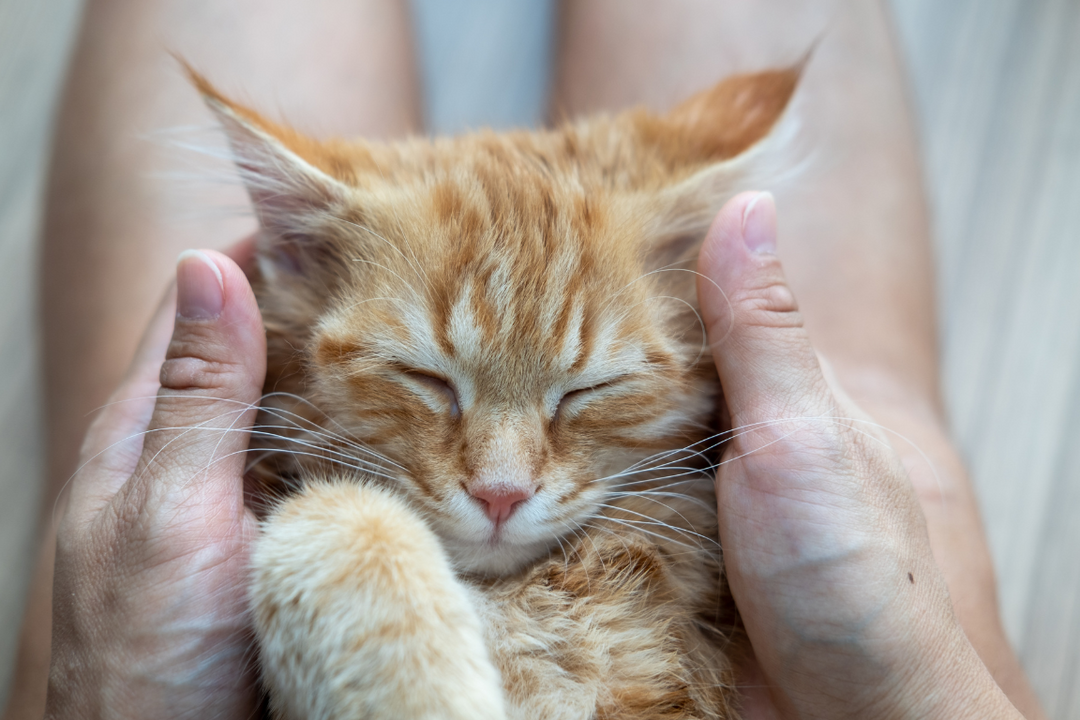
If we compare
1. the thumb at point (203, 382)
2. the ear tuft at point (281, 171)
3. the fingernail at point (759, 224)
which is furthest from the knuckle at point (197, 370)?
the fingernail at point (759, 224)

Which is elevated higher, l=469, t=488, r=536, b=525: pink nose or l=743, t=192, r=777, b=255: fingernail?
l=743, t=192, r=777, b=255: fingernail

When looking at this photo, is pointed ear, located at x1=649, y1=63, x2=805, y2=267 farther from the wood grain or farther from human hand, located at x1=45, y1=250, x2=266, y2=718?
the wood grain

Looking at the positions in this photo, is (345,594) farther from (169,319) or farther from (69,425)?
(69,425)

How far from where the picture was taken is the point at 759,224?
1.17 meters

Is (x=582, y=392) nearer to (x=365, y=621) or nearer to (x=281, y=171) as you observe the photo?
(x=365, y=621)

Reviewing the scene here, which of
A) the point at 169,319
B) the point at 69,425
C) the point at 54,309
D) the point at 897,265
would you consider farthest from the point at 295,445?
the point at 897,265

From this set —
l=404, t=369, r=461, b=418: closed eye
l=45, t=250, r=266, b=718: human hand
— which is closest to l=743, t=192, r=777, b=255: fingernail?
l=404, t=369, r=461, b=418: closed eye

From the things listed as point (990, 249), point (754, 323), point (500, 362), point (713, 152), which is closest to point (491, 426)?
point (500, 362)

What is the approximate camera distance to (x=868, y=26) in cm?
227

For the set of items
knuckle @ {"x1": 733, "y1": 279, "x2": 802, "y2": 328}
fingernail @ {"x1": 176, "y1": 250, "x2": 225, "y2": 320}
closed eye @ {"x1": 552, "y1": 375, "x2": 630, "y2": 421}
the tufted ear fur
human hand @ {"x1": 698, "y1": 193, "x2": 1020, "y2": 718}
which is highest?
the tufted ear fur

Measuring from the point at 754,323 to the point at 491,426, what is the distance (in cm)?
46

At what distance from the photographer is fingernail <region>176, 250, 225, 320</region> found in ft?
3.63

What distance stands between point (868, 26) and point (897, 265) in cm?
81

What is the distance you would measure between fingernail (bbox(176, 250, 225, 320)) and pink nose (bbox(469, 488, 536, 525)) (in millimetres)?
503
